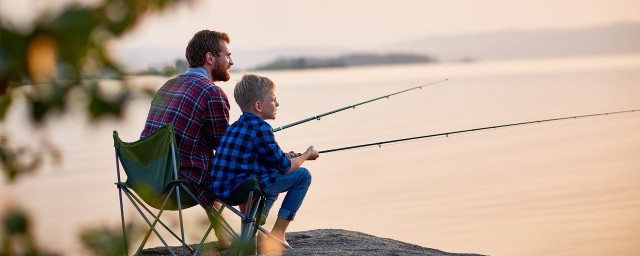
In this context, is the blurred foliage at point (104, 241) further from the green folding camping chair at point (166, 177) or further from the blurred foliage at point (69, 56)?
the green folding camping chair at point (166, 177)

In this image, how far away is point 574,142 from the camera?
13.0 metres

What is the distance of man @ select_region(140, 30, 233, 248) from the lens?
4.44 meters

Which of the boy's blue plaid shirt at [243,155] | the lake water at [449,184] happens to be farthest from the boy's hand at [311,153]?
the lake water at [449,184]

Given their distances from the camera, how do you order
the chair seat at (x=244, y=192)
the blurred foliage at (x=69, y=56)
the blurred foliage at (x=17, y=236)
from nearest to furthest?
1. the blurred foliage at (x=69, y=56)
2. the blurred foliage at (x=17, y=236)
3. the chair seat at (x=244, y=192)

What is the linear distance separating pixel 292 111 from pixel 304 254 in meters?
15.0

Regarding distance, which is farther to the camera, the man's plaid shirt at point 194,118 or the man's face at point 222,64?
the man's face at point 222,64

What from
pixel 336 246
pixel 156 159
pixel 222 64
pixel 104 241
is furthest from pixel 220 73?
pixel 104 241

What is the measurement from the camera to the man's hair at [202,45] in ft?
14.9

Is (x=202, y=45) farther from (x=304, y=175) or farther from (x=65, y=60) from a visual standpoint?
(x=65, y=60)

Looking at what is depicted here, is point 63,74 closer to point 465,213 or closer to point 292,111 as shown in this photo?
point 465,213

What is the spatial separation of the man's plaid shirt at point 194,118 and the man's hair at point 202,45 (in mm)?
54

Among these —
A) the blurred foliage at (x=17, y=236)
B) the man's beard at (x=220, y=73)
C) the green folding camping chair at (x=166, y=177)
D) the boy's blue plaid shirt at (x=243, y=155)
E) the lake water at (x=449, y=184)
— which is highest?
the lake water at (x=449, y=184)

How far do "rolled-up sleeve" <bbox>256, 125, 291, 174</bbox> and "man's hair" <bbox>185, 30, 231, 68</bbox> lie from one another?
47 cm

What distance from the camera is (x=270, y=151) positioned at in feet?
14.2
